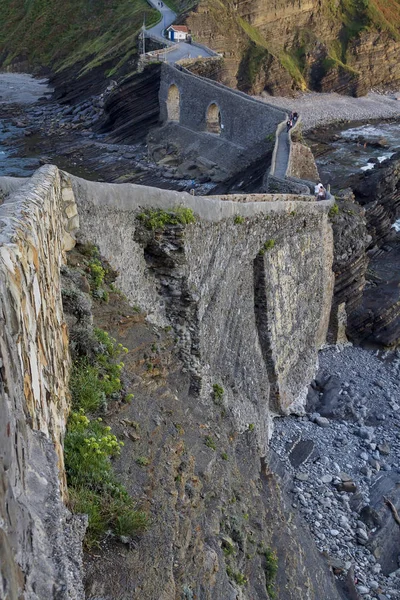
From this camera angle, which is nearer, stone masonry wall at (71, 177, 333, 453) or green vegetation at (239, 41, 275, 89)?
stone masonry wall at (71, 177, 333, 453)

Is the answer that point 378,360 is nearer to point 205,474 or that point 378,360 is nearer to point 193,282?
point 193,282

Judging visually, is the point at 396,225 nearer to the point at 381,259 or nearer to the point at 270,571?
the point at 381,259

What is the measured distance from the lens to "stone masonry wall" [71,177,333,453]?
10133mm

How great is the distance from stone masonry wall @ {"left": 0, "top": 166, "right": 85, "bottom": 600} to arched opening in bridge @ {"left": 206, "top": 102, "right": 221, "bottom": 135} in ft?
120

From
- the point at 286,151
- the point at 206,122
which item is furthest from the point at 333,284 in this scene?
the point at 206,122

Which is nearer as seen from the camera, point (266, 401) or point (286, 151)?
point (266, 401)

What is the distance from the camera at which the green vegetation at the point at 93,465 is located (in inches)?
225

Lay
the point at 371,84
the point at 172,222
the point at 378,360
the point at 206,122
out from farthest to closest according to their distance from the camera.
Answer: the point at 371,84 < the point at 206,122 < the point at 378,360 < the point at 172,222

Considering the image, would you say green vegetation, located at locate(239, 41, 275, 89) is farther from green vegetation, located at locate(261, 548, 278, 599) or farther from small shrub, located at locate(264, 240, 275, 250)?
green vegetation, located at locate(261, 548, 278, 599)

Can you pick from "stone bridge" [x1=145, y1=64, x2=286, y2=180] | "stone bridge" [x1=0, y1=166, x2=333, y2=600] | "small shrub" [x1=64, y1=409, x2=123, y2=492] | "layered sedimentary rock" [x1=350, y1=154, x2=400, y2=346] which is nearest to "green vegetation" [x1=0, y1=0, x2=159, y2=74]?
"stone bridge" [x1=145, y1=64, x2=286, y2=180]

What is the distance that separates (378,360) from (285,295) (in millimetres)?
5892

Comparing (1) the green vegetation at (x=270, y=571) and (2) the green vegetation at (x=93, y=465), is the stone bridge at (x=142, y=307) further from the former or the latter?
(1) the green vegetation at (x=270, y=571)

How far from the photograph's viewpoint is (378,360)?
70.6 ft

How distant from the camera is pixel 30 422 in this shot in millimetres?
4086
